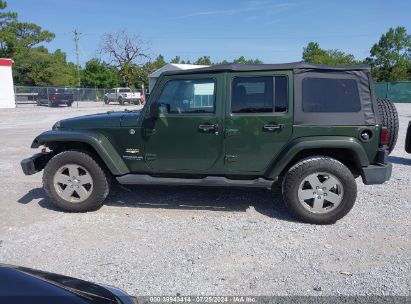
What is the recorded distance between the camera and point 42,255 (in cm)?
374

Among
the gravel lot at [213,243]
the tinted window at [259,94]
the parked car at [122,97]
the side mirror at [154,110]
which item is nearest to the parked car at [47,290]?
the gravel lot at [213,243]

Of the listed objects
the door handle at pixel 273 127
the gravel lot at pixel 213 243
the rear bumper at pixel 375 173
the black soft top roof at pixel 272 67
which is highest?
the black soft top roof at pixel 272 67

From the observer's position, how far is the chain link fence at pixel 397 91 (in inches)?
1683

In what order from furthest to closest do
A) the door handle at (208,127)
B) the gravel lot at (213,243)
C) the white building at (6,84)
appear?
the white building at (6,84), the door handle at (208,127), the gravel lot at (213,243)

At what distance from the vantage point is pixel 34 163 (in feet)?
16.3

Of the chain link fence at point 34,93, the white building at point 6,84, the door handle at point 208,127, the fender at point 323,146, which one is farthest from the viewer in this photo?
the chain link fence at point 34,93

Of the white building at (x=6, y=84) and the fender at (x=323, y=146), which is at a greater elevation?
the white building at (x=6, y=84)

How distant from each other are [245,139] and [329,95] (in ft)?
3.80

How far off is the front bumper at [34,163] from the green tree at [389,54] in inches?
2320

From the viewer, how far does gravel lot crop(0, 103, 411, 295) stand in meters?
3.26

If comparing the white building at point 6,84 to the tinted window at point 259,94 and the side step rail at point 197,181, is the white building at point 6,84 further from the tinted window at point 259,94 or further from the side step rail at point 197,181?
the tinted window at point 259,94

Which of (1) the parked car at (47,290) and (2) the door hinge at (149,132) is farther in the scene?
(2) the door hinge at (149,132)

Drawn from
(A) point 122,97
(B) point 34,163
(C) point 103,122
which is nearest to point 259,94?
(C) point 103,122

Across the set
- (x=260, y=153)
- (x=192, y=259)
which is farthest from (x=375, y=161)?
(x=192, y=259)
